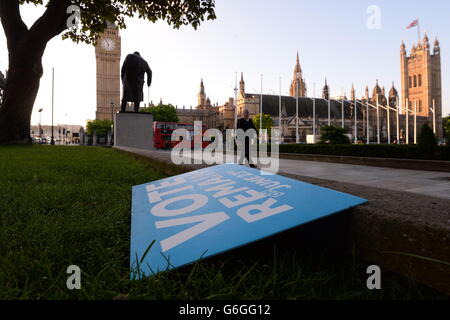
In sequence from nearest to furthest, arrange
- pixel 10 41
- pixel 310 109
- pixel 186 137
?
pixel 10 41 < pixel 186 137 < pixel 310 109

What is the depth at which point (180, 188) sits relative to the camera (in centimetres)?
286

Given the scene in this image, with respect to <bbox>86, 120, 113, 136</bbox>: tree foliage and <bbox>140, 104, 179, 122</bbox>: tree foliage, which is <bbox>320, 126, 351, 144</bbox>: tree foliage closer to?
<bbox>140, 104, 179, 122</bbox>: tree foliage

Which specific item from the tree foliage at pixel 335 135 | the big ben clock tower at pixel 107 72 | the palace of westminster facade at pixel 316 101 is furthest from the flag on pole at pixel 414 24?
the big ben clock tower at pixel 107 72

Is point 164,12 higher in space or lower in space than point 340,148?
higher

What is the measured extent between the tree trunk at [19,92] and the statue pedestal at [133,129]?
4.73 metres

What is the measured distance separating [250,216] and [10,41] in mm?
14505

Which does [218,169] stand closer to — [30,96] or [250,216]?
[250,216]

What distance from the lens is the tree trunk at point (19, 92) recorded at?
11953mm

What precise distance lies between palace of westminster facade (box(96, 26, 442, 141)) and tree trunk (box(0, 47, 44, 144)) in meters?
70.6

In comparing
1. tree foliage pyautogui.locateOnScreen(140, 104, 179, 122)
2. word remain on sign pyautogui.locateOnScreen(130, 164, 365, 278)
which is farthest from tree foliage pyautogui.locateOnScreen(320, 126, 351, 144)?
tree foliage pyautogui.locateOnScreen(140, 104, 179, 122)

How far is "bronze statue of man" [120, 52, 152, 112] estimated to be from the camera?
15.9 m

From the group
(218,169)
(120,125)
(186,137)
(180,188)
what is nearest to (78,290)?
(180,188)

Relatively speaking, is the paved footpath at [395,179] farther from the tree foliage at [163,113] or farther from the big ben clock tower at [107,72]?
the big ben clock tower at [107,72]
